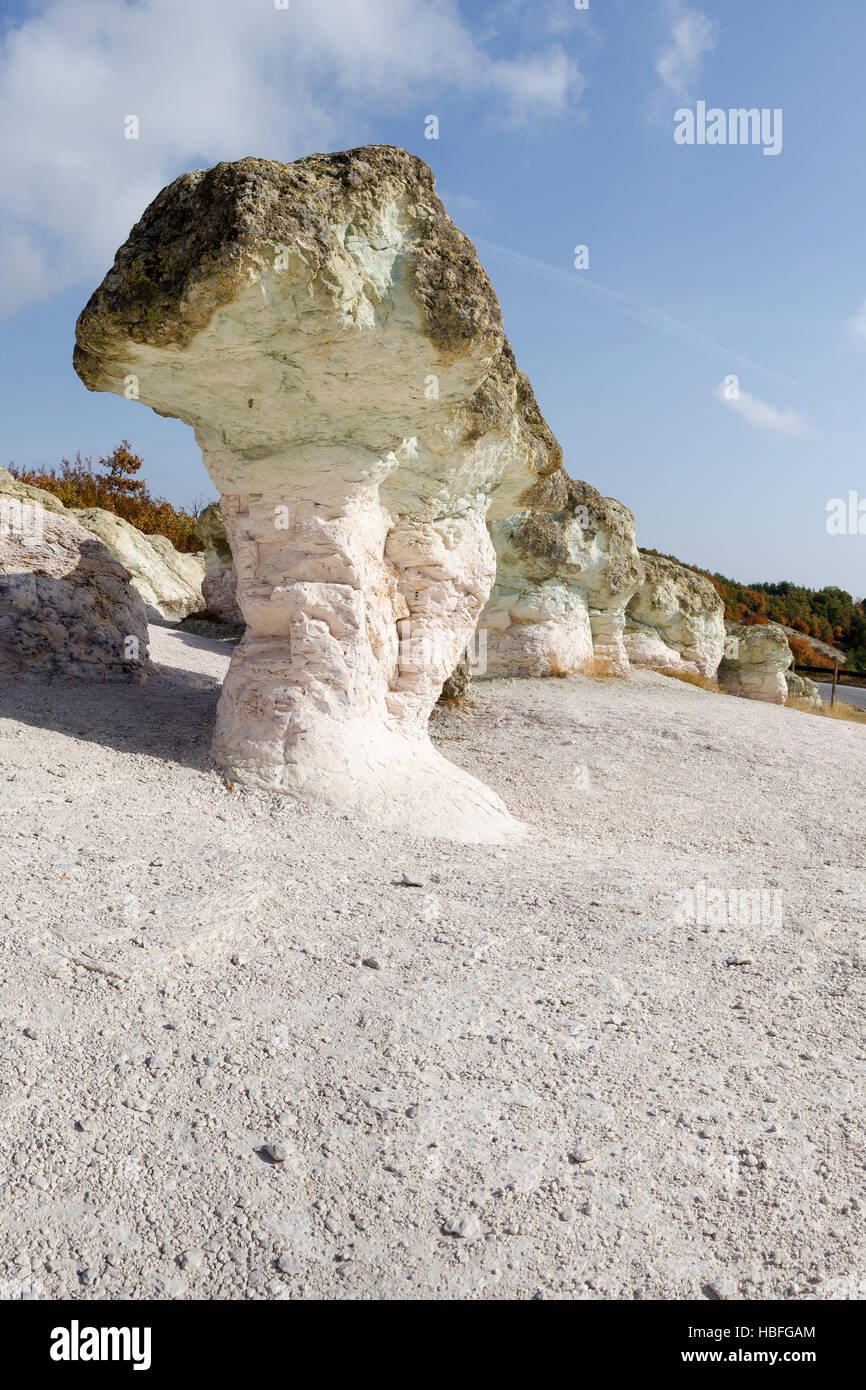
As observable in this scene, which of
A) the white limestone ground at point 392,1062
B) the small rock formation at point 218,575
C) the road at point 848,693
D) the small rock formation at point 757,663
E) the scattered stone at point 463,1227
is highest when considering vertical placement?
the small rock formation at point 218,575

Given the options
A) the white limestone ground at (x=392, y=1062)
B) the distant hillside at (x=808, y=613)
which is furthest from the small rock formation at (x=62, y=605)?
the distant hillside at (x=808, y=613)

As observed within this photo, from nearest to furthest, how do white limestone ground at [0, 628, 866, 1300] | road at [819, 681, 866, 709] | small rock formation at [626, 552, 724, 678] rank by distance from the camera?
white limestone ground at [0, 628, 866, 1300] < small rock formation at [626, 552, 724, 678] < road at [819, 681, 866, 709]

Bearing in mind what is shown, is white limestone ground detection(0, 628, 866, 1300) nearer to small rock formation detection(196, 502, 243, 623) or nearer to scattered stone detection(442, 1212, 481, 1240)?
scattered stone detection(442, 1212, 481, 1240)

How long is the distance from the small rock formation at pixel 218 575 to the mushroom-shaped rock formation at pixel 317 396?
21.2 feet

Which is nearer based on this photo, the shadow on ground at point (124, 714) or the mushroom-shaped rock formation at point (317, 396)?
the mushroom-shaped rock formation at point (317, 396)

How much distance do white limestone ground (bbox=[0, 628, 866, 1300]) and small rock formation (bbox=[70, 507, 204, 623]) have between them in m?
9.36

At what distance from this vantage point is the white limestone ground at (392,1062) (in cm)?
176

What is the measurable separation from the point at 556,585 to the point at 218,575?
471 centimetres

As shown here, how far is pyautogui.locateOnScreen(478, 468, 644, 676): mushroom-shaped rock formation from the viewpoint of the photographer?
34.2ft

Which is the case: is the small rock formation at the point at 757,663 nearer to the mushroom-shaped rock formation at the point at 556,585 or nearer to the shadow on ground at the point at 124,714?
the mushroom-shaped rock formation at the point at 556,585

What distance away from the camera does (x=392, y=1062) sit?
2.32m

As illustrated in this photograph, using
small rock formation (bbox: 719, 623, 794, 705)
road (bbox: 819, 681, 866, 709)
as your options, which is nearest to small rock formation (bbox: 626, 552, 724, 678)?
small rock formation (bbox: 719, 623, 794, 705)

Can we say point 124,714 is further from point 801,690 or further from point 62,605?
point 801,690

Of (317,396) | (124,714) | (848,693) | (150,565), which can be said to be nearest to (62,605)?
(124,714)
